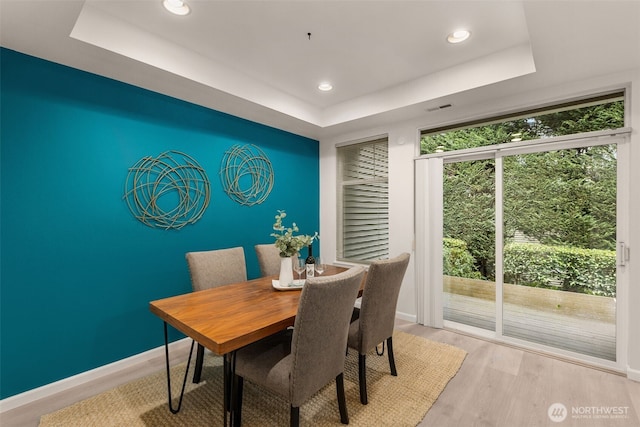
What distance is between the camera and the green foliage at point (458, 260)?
130 inches

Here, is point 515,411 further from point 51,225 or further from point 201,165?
point 51,225

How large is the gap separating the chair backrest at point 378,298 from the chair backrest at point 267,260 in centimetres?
122

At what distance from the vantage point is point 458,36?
229 cm

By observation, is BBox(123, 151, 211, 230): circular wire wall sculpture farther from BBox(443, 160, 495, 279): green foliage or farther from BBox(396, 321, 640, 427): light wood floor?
BBox(443, 160, 495, 279): green foliage

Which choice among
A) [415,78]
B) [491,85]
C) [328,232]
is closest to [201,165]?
[328,232]

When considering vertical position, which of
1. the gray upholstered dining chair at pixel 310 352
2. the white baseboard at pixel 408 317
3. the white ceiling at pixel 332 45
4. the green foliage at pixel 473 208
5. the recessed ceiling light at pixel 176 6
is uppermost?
the recessed ceiling light at pixel 176 6

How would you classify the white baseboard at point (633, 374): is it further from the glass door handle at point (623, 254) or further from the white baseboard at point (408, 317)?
the white baseboard at point (408, 317)

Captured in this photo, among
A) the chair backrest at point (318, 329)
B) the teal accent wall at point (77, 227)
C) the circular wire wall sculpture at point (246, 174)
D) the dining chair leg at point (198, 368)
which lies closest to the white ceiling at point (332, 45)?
the teal accent wall at point (77, 227)

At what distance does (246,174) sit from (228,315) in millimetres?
2087

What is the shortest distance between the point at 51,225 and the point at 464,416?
10.5 ft

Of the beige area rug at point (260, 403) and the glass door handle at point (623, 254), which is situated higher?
the glass door handle at point (623, 254)

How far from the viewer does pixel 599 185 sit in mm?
2557

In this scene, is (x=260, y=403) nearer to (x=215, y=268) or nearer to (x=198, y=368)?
(x=198, y=368)

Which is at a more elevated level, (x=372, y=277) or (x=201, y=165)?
(x=201, y=165)
